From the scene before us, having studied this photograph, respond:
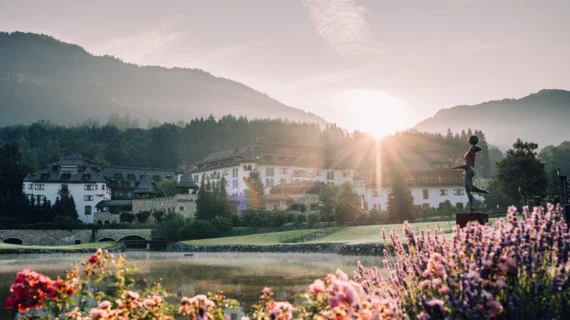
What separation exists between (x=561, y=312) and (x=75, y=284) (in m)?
6.02

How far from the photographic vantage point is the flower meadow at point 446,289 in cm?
570

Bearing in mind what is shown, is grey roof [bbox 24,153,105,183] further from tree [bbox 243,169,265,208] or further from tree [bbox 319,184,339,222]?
tree [bbox 319,184,339,222]

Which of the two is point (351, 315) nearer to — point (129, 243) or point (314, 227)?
point (314, 227)

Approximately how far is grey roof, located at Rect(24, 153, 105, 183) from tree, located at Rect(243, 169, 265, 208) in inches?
1100

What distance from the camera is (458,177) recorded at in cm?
8281

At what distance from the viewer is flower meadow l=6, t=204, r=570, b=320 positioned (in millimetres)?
5699

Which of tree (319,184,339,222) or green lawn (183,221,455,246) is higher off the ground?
tree (319,184,339,222)

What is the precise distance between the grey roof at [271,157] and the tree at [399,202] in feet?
117

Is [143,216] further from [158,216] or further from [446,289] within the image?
[446,289]

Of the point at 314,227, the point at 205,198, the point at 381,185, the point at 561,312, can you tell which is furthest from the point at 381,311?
the point at 381,185

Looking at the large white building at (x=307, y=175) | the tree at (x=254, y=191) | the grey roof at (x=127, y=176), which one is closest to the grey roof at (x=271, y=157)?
the large white building at (x=307, y=175)

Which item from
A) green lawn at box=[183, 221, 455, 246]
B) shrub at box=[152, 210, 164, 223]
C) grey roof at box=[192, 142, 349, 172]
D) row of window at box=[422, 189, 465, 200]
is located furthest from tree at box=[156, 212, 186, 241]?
row of window at box=[422, 189, 465, 200]

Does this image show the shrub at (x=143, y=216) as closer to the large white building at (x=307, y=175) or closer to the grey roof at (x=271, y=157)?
the large white building at (x=307, y=175)

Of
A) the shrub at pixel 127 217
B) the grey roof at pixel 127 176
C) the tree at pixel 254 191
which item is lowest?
the shrub at pixel 127 217
